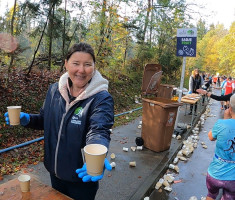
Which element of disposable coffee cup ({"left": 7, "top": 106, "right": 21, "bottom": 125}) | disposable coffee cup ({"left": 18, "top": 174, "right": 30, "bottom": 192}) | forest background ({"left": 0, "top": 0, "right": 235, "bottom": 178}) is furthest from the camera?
forest background ({"left": 0, "top": 0, "right": 235, "bottom": 178})

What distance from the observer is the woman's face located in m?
1.73

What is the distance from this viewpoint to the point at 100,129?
1535 millimetres

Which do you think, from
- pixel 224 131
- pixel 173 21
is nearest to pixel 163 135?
pixel 224 131

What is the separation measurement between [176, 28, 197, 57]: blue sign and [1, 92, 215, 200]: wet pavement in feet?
9.27

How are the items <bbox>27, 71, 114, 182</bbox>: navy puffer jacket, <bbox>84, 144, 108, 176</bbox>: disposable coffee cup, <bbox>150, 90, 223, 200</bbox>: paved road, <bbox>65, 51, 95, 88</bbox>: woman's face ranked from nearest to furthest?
<bbox>84, 144, 108, 176</bbox>: disposable coffee cup < <bbox>27, 71, 114, 182</bbox>: navy puffer jacket < <bbox>65, 51, 95, 88</bbox>: woman's face < <bbox>150, 90, 223, 200</bbox>: paved road

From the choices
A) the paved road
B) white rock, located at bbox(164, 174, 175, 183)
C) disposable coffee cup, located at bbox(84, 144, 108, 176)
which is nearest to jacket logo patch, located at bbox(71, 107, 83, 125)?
disposable coffee cup, located at bbox(84, 144, 108, 176)

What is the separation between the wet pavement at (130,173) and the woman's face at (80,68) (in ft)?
7.31

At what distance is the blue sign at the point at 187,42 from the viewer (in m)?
5.99

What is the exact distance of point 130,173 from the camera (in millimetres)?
3953

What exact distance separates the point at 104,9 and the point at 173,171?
7.62 meters

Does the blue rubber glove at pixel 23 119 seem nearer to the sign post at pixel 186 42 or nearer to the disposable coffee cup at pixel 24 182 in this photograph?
the disposable coffee cup at pixel 24 182

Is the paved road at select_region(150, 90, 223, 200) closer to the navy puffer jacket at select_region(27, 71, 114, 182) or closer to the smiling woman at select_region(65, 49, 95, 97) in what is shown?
the navy puffer jacket at select_region(27, 71, 114, 182)

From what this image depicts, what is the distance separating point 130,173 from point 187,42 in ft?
14.5

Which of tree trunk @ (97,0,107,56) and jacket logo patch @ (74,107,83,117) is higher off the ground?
tree trunk @ (97,0,107,56)
